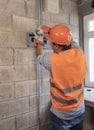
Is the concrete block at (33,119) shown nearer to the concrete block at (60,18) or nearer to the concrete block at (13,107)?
the concrete block at (13,107)

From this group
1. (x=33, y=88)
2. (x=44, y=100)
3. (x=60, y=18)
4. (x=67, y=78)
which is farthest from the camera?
(x=60, y=18)

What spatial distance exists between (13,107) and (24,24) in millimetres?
986

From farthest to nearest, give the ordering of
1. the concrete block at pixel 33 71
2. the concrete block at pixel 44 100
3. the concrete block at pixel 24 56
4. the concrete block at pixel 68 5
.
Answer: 1. the concrete block at pixel 68 5
2. the concrete block at pixel 44 100
3. the concrete block at pixel 33 71
4. the concrete block at pixel 24 56

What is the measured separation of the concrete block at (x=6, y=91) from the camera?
6.13 feet

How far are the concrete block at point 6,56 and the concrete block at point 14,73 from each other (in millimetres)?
56

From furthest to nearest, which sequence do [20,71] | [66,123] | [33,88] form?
[33,88] < [20,71] < [66,123]

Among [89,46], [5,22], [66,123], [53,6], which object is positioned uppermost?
[53,6]

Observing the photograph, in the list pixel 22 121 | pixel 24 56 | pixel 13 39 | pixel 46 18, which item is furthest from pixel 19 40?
pixel 22 121

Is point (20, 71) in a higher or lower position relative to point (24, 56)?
lower

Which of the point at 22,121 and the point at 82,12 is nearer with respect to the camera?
the point at 22,121

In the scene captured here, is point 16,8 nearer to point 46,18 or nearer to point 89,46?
point 46,18

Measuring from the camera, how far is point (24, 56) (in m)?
2.03

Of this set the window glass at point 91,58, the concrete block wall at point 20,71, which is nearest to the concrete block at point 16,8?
Answer: the concrete block wall at point 20,71

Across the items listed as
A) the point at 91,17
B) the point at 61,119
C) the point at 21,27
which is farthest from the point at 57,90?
the point at 91,17
